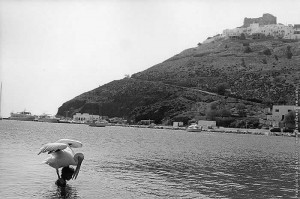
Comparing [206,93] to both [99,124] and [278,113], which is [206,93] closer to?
[278,113]

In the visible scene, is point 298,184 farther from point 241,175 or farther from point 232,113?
point 232,113

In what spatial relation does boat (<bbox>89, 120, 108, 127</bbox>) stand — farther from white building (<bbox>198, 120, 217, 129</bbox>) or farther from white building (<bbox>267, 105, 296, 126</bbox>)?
white building (<bbox>267, 105, 296, 126</bbox>)

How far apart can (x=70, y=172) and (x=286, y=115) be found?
132179 mm

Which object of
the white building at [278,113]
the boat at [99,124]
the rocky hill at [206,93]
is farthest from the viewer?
the boat at [99,124]

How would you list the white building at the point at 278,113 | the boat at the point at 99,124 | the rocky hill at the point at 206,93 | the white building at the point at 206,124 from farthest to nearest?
the boat at the point at 99,124, the rocky hill at the point at 206,93, the white building at the point at 206,124, the white building at the point at 278,113

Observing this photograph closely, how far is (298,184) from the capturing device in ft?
103

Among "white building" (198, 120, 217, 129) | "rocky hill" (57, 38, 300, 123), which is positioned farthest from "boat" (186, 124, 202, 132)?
"rocky hill" (57, 38, 300, 123)

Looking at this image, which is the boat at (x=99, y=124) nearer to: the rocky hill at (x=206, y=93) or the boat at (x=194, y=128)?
the rocky hill at (x=206, y=93)

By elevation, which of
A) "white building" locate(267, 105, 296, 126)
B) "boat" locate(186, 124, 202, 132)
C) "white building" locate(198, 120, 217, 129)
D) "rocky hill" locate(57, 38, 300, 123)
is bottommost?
"boat" locate(186, 124, 202, 132)

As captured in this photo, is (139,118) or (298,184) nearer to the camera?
(298,184)

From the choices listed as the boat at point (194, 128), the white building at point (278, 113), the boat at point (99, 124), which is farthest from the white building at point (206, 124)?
the boat at point (99, 124)

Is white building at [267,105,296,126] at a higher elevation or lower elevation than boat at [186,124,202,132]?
higher

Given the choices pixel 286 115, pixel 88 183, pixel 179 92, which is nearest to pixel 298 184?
pixel 88 183

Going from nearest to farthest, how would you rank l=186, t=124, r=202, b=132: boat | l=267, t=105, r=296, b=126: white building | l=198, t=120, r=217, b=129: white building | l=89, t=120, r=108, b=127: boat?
→ 1. l=186, t=124, r=202, b=132: boat
2. l=267, t=105, r=296, b=126: white building
3. l=198, t=120, r=217, b=129: white building
4. l=89, t=120, r=108, b=127: boat
